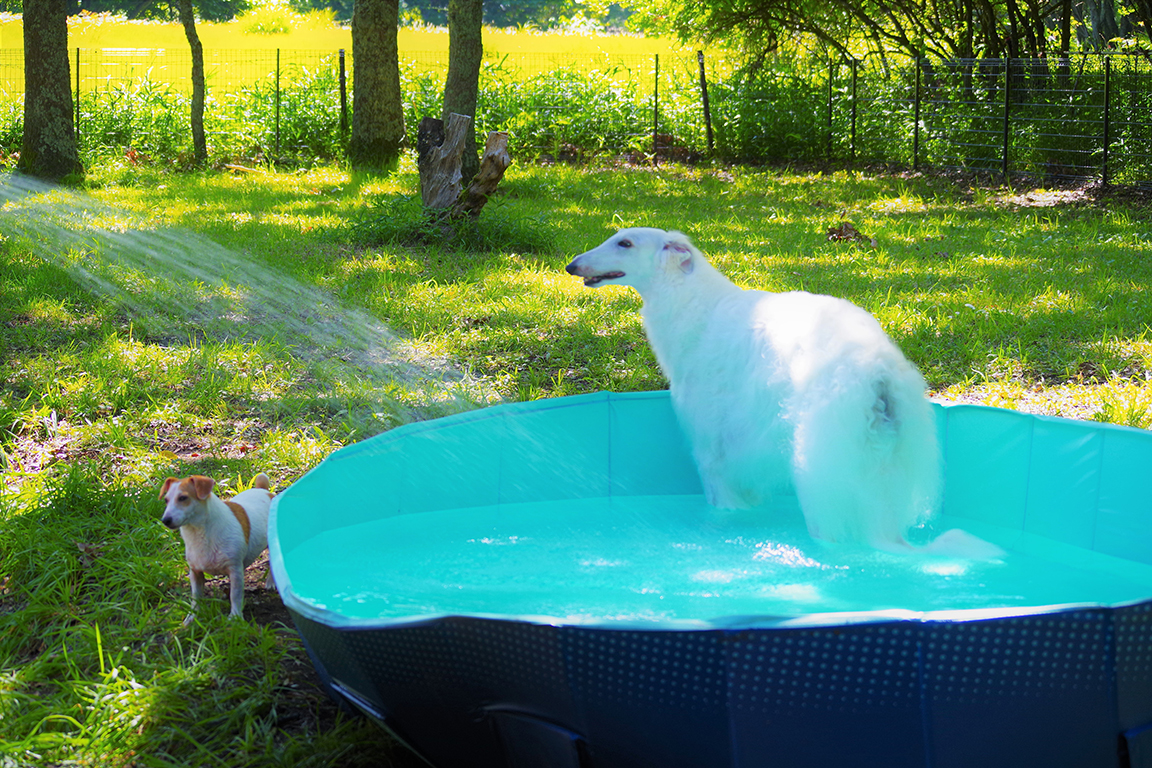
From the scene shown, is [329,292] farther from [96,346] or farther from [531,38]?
[531,38]

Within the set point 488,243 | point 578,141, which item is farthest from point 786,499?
point 578,141

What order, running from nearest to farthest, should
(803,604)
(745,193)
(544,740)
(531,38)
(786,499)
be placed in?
(544,740)
(803,604)
(786,499)
(745,193)
(531,38)

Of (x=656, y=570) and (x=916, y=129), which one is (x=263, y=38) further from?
(x=656, y=570)

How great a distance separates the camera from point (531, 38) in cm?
3694

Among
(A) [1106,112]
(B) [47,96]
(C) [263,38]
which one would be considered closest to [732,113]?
(A) [1106,112]

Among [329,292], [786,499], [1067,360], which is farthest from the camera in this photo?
[329,292]

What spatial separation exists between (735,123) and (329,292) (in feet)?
36.1

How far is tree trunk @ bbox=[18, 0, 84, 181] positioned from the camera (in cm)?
1241

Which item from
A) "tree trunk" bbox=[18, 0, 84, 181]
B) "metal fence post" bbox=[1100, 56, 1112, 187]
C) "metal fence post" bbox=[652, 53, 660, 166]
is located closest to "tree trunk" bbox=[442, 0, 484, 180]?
"tree trunk" bbox=[18, 0, 84, 181]

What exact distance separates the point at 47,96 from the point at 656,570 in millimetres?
12453

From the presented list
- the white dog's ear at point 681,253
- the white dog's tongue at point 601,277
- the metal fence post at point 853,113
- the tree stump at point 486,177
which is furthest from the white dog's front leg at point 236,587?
the metal fence post at point 853,113

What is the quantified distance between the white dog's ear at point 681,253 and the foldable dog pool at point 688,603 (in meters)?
0.65

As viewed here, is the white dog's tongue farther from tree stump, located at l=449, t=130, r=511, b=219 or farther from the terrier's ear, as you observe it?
tree stump, located at l=449, t=130, r=511, b=219

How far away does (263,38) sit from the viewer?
108ft
